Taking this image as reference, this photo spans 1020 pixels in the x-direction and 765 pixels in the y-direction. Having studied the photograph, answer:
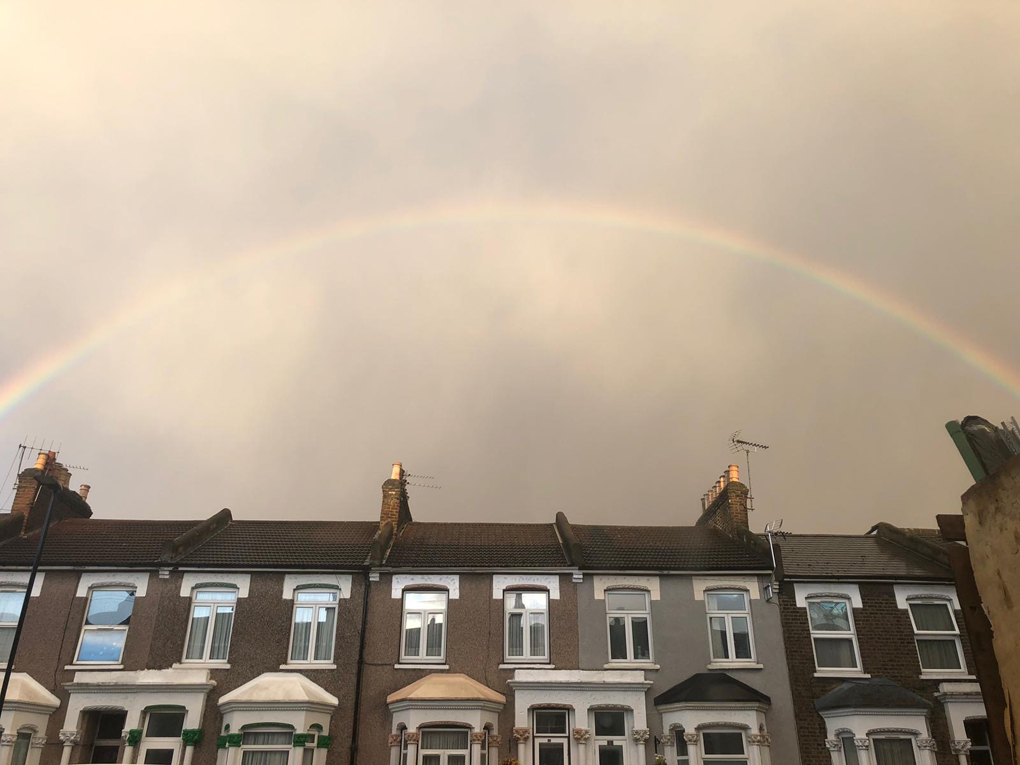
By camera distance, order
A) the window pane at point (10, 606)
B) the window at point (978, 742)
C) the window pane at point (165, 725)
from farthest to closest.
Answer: the window pane at point (10, 606) → the window pane at point (165, 725) → the window at point (978, 742)

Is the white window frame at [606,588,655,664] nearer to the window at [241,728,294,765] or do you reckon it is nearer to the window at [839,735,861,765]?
the window at [839,735,861,765]

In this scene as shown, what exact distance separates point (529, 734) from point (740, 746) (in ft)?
17.3

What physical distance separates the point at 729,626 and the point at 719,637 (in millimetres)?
411

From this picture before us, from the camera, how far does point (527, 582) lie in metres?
22.4

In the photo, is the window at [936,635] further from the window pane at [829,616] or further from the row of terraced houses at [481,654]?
the window pane at [829,616]

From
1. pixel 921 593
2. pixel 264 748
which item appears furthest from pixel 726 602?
pixel 264 748

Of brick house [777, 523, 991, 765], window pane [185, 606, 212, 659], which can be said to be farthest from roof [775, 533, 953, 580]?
window pane [185, 606, 212, 659]

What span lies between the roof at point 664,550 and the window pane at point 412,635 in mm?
4900

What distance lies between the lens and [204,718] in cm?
2064

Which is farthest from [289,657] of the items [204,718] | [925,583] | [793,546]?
[925,583]

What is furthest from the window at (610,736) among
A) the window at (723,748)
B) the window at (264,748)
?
the window at (264,748)

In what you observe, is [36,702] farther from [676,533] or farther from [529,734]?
[676,533]

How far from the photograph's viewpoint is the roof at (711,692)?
20203 mm

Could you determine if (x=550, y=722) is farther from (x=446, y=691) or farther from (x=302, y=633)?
(x=302, y=633)
